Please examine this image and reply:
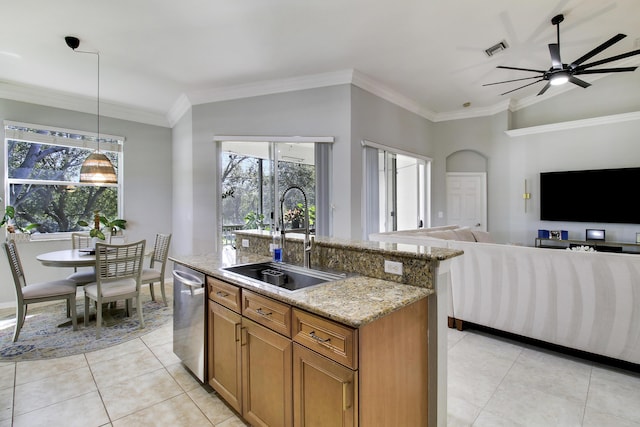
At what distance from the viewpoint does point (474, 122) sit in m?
6.13

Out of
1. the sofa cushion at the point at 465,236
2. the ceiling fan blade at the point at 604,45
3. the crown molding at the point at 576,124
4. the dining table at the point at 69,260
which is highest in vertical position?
the ceiling fan blade at the point at 604,45

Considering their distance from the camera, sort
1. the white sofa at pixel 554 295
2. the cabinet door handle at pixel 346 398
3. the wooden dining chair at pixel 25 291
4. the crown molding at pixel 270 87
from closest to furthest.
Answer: the cabinet door handle at pixel 346 398, the white sofa at pixel 554 295, the wooden dining chair at pixel 25 291, the crown molding at pixel 270 87

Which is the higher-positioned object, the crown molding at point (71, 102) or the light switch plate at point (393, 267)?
the crown molding at point (71, 102)

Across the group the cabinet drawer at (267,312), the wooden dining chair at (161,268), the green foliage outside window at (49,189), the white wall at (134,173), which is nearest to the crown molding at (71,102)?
the white wall at (134,173)

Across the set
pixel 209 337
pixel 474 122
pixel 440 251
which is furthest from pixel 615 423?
pixel 474 122

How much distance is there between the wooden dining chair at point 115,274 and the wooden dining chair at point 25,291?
6.7 inches

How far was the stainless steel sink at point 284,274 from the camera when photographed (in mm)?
1918

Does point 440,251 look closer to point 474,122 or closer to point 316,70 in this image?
point 316,70

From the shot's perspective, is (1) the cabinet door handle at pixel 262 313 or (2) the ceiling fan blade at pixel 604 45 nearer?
(1) the cabinet door handle at pixel 262 313

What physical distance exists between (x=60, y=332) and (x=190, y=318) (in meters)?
2.08

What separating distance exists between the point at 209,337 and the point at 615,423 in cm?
263

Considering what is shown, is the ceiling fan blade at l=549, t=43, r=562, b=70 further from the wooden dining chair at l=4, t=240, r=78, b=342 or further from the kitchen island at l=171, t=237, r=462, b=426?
the wooden dining chair at l=4, t=240, r=78, b=342

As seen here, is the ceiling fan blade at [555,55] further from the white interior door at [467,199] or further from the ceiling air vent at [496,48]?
the white interior door at [467,199]

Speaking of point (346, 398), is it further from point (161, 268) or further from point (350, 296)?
point (161, 268)
